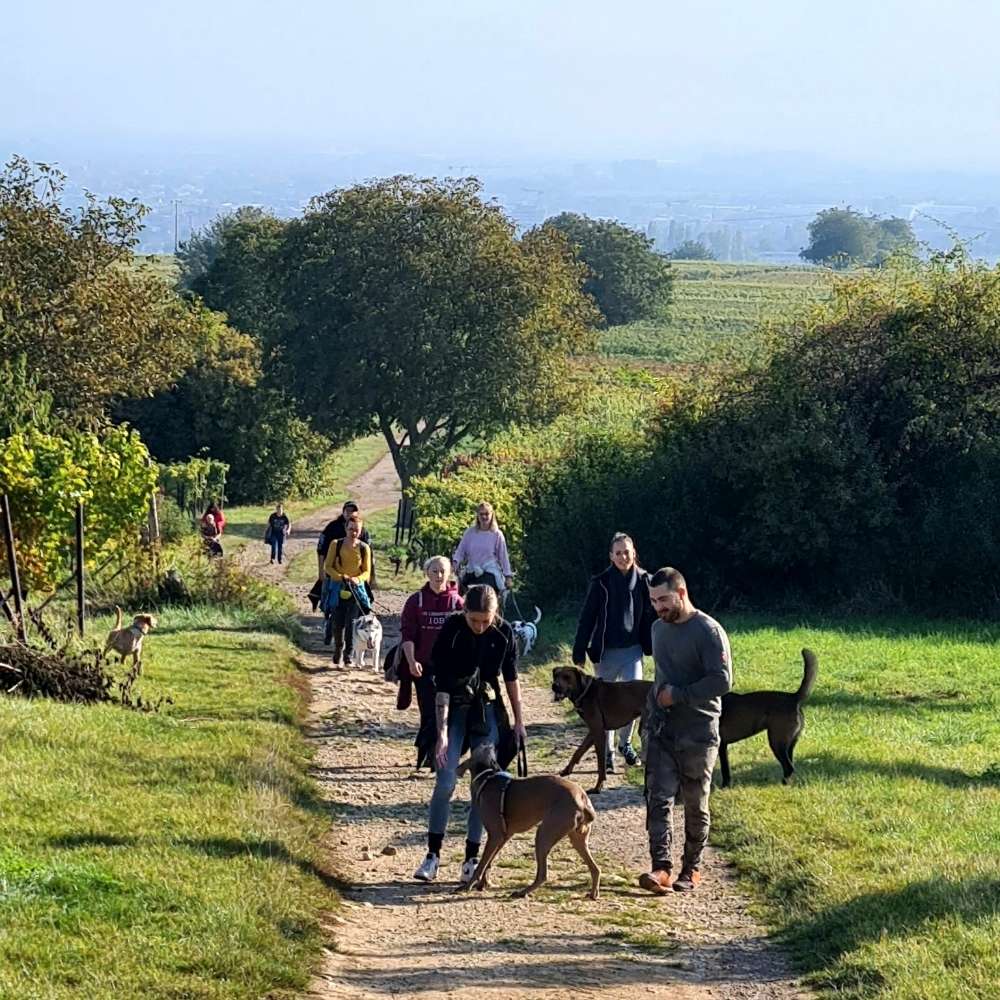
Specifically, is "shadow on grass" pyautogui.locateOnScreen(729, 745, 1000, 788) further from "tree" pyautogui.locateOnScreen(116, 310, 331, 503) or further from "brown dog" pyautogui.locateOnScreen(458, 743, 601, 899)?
"tree" pyautogui.locateOnScreen(116, 310, 331, 503)

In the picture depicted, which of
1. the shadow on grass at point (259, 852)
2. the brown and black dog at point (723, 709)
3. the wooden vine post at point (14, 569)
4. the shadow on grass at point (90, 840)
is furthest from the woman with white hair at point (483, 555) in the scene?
the shadow on grass at point (90, 840)

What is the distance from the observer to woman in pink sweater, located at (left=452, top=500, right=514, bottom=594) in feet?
52.5

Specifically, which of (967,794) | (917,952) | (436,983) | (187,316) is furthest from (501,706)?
(187,316)

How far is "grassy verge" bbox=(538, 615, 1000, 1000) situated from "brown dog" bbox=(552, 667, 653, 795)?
0.96 meters

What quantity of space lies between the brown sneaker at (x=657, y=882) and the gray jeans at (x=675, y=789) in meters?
0.04

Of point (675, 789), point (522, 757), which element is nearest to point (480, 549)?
point (522, 757)

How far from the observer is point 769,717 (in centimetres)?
1170

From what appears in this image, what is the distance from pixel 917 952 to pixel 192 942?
3597 mm

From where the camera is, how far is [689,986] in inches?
307

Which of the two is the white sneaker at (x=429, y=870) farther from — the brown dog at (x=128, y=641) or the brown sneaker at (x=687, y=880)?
the brown dog at (x=128, y=641)

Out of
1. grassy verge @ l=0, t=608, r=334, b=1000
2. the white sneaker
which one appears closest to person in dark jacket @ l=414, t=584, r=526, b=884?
the white sneaker

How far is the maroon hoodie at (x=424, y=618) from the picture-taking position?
35.6 feet

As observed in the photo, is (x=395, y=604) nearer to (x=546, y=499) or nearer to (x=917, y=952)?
(x=546, y=499)

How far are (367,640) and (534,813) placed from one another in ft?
Result: 29.1
